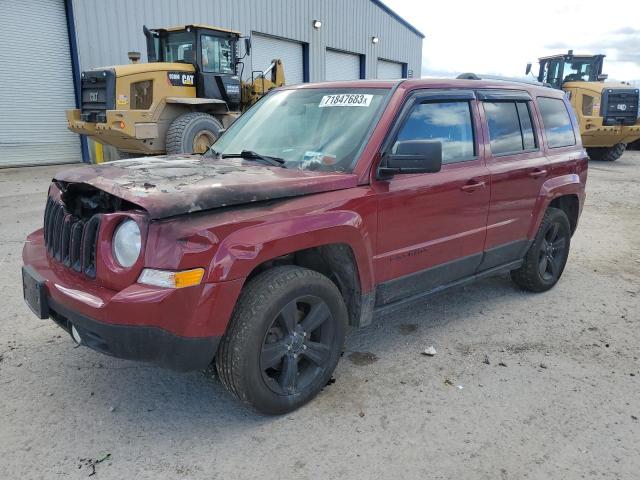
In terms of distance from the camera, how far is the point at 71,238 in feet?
9.16

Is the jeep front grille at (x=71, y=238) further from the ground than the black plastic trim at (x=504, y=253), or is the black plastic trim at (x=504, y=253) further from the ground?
the jeep front grille at (x=71, y=238)

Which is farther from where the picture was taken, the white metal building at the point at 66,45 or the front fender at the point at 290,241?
the white metal building at the point at 66,45

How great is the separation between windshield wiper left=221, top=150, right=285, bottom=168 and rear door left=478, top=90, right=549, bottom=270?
162 cm

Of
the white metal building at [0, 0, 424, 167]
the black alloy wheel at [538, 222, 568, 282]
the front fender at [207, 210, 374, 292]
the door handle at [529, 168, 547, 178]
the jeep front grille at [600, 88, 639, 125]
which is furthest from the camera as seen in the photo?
the jeep front grille at [600, 88, 639, 125]

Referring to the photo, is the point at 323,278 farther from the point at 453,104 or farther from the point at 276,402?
the point at 453,104

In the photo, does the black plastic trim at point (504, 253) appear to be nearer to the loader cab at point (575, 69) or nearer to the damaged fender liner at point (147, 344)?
the damaged fender liner at point (147, 344)

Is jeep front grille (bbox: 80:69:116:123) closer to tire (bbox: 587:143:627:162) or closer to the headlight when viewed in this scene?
the headlight

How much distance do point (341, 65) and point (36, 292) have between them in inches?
857

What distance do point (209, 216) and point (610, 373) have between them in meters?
2.77

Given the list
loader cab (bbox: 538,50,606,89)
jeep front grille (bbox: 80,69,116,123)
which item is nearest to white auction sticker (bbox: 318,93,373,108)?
jeep front grille (bbox: 80,69,116,123)

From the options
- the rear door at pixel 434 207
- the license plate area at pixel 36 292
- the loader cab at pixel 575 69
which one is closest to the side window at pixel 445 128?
the rear door at pixel 434 207

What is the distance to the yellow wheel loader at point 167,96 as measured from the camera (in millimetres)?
10648

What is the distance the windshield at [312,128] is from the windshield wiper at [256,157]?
0.04m

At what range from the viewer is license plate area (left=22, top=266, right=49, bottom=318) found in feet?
9.30
